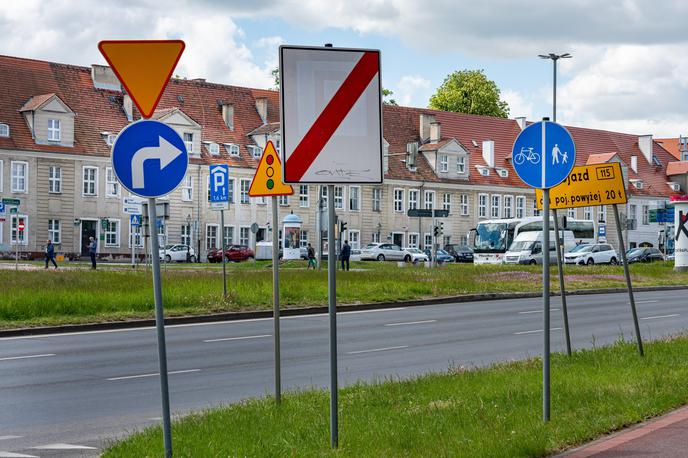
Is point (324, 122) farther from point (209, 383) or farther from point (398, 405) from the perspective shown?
point (209, 383)

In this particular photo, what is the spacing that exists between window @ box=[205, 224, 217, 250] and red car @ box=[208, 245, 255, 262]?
225 centimetres

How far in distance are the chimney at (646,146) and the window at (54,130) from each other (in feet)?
207

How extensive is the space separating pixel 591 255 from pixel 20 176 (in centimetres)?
3761

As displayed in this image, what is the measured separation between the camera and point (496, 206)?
319 ft

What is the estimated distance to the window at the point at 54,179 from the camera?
71.7 metres

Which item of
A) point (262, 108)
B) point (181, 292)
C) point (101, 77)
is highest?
point (101, 77)

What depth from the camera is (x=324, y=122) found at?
7715mm


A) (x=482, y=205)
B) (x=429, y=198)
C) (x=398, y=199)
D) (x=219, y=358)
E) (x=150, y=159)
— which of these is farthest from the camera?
(x=482, y=205)

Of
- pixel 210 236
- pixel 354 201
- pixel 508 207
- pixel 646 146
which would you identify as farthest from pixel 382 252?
pixel 646 146

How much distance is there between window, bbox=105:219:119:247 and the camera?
73875mm

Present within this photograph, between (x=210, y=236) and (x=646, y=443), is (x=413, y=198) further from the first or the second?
(x=646, y=443)

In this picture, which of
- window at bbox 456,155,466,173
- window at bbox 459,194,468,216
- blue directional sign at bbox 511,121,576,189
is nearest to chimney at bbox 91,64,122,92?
window at bbox 456,155,466,173

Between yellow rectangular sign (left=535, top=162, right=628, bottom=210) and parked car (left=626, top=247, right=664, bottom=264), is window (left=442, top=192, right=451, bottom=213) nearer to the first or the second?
parked car (left=626, top=247, right=664, bottom=264)

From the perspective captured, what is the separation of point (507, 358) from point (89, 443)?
331 inches
